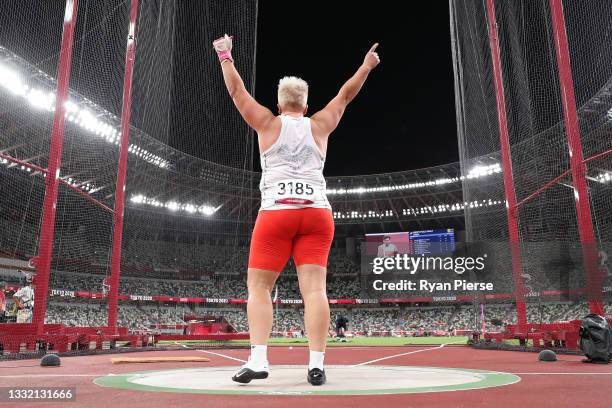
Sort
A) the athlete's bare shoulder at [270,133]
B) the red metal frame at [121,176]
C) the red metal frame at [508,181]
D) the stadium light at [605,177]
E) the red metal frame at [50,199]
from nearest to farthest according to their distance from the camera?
the athlete's bare shoulder at [270,133], the red metal frame at [50,199], the red metal frame at [508,181], the red metal frame at [121,176], the stadium light at [605,177]

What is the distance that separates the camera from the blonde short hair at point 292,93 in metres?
3.41

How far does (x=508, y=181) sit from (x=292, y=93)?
9.22 metres

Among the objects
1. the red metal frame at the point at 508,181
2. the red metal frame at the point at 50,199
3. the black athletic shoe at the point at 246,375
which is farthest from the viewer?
the red metal frame at the point at 508,181

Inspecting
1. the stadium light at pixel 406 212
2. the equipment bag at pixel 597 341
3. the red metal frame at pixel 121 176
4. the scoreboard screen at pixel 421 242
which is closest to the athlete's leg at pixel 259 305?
the equipment bag at pixel 597 341

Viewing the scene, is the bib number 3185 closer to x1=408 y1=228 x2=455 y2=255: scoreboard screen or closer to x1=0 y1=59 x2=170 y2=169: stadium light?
x1=0 y1=59 x2=170 y2=169: stadium light

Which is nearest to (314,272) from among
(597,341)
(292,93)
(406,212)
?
(292,93)

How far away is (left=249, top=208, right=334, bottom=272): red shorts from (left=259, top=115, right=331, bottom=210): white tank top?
0.06 metres

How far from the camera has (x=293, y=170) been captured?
3131mm

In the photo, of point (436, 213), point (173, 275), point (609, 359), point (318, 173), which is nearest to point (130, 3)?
point (318, 173)

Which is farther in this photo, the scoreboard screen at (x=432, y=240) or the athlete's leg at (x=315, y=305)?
the scoreboard screen at (x=432, y=240)

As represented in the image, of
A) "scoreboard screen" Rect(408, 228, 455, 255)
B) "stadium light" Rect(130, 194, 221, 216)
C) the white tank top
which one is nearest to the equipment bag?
the white tank top

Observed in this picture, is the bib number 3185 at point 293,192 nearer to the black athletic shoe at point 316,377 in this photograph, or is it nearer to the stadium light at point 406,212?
the black athletic shoe at point 316,377

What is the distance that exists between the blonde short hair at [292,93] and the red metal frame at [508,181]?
8.72m

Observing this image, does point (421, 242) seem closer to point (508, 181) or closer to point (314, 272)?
point (508, 181)
